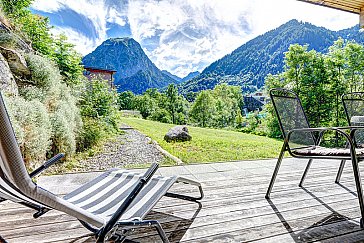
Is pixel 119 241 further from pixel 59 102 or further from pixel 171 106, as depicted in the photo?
pixel 171 106

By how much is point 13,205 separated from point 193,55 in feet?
21.4

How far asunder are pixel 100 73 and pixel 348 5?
4109 millimetres

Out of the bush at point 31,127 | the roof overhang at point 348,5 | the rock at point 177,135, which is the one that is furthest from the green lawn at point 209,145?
the roof overhang at point 348,5

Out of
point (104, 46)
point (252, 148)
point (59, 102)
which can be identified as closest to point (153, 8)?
point (104, 46)

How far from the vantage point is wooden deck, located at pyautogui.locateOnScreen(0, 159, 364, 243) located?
61.9 inches

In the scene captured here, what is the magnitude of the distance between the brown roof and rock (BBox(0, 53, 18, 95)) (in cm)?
389

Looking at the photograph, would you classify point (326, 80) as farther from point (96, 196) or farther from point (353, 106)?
point (96, 196)

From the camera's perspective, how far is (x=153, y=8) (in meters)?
6.14

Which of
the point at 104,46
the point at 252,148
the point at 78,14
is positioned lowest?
the point at 252,148

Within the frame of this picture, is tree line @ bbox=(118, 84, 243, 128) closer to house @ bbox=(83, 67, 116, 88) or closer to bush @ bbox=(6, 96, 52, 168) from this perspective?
house @ bbox=(83, 67, 116, 88)

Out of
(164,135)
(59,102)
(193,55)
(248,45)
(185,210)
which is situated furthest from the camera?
(248,45)

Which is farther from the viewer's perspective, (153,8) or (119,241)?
(153,8)

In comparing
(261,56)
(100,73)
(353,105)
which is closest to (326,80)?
(261,56)

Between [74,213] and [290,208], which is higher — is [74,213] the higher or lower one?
the higher one
